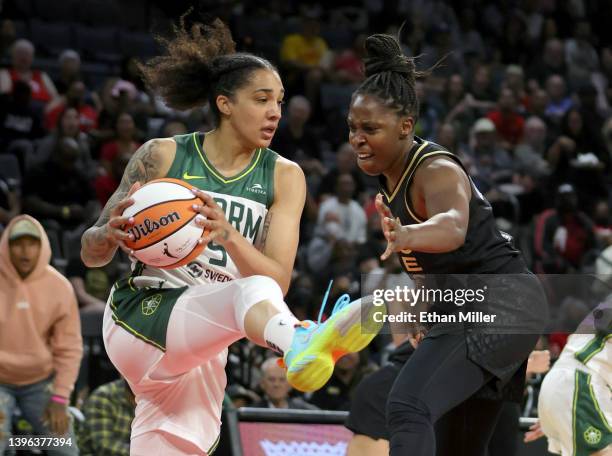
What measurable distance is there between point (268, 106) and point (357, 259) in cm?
510

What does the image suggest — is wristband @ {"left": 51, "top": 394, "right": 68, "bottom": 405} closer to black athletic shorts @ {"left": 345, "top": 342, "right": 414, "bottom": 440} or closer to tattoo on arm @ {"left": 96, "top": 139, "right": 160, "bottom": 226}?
black athletic shorts @ {"left": 345, "top": 342, "right": 414, "bottom": 440}

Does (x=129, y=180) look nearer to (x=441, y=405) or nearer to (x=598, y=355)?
(x=441, y=405)

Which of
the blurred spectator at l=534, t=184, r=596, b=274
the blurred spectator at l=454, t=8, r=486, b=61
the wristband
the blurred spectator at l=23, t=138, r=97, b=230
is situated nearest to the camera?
the wristband

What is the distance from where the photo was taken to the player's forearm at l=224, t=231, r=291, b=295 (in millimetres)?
3996

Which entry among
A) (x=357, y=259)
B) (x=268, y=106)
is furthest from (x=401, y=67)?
(x=357, y=259)

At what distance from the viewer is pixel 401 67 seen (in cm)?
416

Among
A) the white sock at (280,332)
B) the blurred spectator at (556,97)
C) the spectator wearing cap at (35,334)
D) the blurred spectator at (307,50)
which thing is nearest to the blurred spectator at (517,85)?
the blurred spectator at (556,97)

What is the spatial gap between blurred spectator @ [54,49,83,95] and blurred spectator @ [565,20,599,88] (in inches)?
261

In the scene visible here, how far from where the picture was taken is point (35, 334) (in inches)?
264

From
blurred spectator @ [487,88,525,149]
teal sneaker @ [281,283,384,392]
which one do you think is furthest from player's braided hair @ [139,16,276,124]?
blurred spectator @ [487,88,525,149]

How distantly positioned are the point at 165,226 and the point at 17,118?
21.2 ft

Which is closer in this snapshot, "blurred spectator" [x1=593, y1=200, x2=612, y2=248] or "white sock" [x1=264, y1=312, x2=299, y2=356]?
"white sock" [x1=264, y1=312, x2=299, y2=356]

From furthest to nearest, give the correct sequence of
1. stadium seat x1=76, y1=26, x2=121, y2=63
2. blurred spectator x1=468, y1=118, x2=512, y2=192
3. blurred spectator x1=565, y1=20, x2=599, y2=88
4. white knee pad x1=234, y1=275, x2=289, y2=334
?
blurred spectator x1=565, y1=20, x2=599, y2=88 < stadium seat x1=76, y1=26, x2=121, y2=63 < blurred spectator x1=468, y1=118, x2=512, y2=192 < white knee pad x1=234, y1=275, x2=289, y2=334

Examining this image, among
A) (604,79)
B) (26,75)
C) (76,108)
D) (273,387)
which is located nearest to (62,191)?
(76,108)
